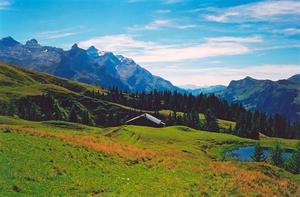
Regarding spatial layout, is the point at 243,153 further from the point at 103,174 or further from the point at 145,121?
the point at 103,174

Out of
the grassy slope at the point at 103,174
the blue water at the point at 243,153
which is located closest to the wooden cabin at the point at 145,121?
the blue water at the point at 243,153

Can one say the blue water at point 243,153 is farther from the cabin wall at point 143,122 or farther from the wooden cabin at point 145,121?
the cabin wall at point 143,122

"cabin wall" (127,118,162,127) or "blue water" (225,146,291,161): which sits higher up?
"cabin wall" (127,118,162,127)

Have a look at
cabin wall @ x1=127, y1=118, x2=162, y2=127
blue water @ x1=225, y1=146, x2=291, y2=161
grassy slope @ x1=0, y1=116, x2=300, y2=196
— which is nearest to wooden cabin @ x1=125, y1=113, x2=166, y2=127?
cabin wall @ x1=127, y1=118, x2=162, y2=127

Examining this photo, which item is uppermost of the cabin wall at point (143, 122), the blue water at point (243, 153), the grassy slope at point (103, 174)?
the grassy slope at point (103, 174)

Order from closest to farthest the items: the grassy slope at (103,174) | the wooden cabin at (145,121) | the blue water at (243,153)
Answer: the grassy slope at (103,174)
the blue water at (243,153)
the wooden cabin at (145,121)

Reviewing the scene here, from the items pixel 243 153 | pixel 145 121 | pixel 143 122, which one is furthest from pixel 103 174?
pixel 145 121

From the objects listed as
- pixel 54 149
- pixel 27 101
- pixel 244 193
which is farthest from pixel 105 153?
pixel 27 101

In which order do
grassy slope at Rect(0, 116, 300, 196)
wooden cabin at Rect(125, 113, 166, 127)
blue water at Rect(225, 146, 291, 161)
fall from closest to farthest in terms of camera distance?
1. grassy slope at Rect(0, 116, 300, 196)
2. blue water at Rect(225, 146, 291, 161)
3. wooden cabin at Rect(125, 113, 166, 127)

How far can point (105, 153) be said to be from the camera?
140 ft

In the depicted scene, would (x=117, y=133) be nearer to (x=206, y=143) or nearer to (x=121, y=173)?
(x=206, y=143)

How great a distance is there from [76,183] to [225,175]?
18.7 metres

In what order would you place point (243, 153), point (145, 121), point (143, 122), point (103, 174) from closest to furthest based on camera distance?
point (103, 174) < point (243, 153) < point (143, 122) < point (145, 121)

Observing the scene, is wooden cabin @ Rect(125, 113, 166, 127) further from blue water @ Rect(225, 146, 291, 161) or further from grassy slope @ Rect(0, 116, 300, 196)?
grassy slope @ Rect(0, 116, 300, 196)
